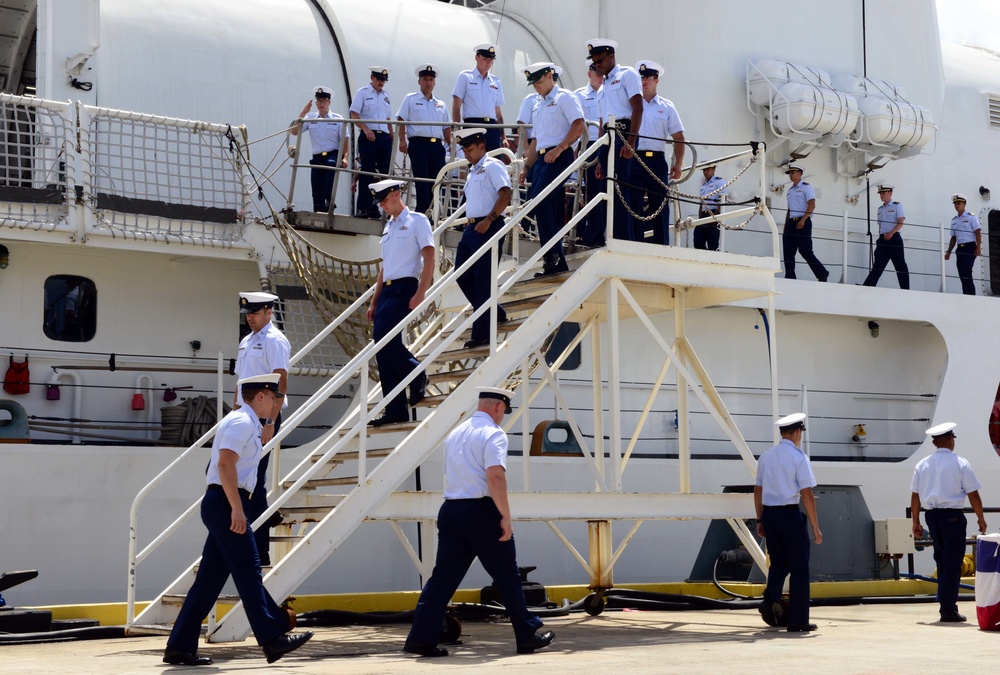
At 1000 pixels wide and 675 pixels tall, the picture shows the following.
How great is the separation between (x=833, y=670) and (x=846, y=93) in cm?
1027

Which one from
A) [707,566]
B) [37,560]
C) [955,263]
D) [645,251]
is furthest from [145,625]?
[955,263]

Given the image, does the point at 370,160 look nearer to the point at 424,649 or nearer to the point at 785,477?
the point at 785,477

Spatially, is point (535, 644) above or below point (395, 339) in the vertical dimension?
below

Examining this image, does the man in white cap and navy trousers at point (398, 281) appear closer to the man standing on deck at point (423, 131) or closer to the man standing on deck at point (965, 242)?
the man standing on deck at point (423, 131)

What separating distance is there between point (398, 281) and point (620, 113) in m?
2.47

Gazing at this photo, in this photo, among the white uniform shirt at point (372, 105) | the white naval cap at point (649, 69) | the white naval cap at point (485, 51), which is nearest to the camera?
the white naval cap at point (649, 69)

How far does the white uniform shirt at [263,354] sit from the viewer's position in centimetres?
843

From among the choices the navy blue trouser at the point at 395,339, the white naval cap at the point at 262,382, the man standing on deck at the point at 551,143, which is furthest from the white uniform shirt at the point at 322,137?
the white naval cap at the point at 262,382

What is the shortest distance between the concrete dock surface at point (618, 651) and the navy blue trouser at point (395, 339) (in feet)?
5.38

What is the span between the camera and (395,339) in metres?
8.67

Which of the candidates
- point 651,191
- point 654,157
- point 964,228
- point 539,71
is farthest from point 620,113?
point 964,228

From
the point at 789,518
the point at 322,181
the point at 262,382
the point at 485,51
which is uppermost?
the point at 485,51

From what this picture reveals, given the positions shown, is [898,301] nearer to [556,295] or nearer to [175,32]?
[556,295]

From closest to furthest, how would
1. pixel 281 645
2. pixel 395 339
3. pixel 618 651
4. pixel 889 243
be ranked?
pixel 281 645 < pixel 618 651 < pixel 395 339 < pixel 889 243
